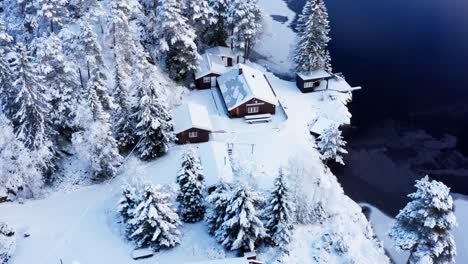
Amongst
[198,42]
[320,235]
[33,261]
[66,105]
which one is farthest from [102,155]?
[198,42]

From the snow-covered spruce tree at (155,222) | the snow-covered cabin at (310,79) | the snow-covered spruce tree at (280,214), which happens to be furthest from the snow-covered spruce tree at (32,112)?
the snow-covered cabin at (310,79)

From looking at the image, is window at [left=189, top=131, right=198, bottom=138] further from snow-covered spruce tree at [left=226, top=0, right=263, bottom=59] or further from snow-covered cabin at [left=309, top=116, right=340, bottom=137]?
snow-covered spruce tree at [left=226, top=0, right=263, bottom=59]

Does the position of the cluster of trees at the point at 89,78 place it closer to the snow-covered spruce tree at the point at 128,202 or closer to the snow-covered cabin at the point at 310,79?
the snow-covered spruce tree at the point at 128,202

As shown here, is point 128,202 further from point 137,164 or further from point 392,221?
point 392,221

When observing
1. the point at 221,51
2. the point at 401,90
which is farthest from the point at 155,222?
the point at 401,90

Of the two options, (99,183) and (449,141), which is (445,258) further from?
(99,183)

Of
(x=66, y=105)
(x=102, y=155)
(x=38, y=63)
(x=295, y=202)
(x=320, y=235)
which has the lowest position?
(x=320, y=235)
